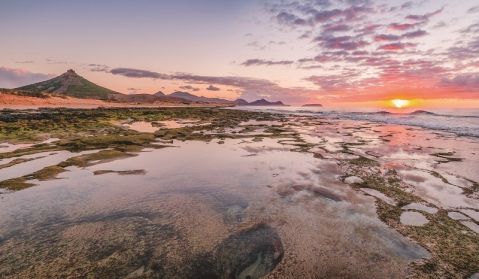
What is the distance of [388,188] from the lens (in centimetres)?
941

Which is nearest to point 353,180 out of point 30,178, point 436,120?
point 30,178

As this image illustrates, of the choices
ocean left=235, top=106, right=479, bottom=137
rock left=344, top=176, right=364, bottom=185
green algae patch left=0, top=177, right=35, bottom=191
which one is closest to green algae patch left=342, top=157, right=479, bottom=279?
rock left=344, top=176, right=364, bottom=185

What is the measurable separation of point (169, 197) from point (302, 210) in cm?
382

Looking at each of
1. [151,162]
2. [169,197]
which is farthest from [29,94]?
[169,197]

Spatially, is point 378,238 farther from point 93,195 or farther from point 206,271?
point 93,195

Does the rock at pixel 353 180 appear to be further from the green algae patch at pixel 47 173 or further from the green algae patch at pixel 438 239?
the green algae patch at pixel 47 173

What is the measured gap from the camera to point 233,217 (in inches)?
274

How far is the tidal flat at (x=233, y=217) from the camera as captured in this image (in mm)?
4988

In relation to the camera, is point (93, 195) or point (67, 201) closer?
point (67, 201)

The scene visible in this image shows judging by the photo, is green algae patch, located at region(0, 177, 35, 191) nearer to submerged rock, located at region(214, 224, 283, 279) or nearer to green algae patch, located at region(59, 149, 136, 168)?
green algae patch, located at region(59, 149, 136, 168)

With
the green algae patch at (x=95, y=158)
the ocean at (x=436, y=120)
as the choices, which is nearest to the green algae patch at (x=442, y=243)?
the green algae patch at (x=95, y=158)

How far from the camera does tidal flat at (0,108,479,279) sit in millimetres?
4988

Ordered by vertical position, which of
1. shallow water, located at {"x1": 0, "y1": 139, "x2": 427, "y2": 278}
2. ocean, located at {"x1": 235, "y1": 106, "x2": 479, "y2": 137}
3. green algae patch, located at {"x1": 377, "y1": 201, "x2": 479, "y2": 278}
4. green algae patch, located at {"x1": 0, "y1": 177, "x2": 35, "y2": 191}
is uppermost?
ocean, located at {"x1": 235, "y1": 106, "x2": 479, "y2": 137}

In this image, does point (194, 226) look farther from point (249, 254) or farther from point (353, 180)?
point (353, 180)
